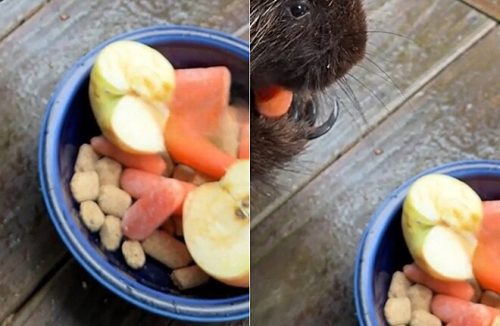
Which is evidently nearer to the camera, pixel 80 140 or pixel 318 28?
pixel 318 28

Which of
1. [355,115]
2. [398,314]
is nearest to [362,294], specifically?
[398,314]

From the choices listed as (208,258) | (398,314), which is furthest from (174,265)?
(398,314)

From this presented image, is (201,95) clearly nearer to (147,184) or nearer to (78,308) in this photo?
(147,184)

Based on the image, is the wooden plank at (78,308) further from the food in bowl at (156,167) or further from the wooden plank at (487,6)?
the wooden plank at (487,6)

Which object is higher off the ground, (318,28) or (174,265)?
(318,28)

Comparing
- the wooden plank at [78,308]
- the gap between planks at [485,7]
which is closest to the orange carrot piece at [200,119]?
the wooden plank at [78,308]

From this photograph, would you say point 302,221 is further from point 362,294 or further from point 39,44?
point 39,44
